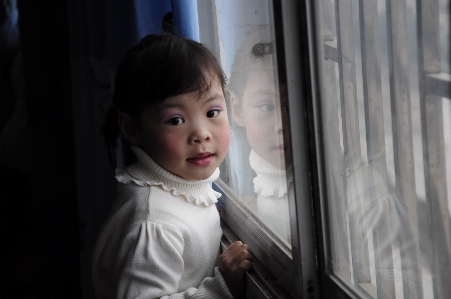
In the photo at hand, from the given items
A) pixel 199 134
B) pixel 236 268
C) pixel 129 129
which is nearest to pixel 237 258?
pixel 236 268

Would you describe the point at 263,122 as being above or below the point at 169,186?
above

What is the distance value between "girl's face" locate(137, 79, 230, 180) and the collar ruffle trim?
0.02 metres

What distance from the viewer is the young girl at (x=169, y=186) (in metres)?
0.94

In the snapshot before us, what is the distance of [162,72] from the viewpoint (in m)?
1.01

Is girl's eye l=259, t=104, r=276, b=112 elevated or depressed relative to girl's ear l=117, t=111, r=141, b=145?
elevated

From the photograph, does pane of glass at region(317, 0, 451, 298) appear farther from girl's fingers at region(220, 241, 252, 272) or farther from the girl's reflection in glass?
girl's fingers at region(220, 241, 252, 272)

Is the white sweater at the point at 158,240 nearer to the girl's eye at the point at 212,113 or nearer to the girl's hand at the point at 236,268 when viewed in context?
the girl's hand at the point at 236,268

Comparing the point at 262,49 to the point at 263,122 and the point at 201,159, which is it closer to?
the point at 263,122

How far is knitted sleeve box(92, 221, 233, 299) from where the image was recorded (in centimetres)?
92

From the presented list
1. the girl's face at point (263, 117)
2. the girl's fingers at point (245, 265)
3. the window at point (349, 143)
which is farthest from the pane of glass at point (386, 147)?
the girl's fingers at point (245, 265)

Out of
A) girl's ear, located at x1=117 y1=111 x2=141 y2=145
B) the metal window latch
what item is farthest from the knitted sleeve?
the metal window latch

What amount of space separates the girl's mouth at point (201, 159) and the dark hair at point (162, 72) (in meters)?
0.11

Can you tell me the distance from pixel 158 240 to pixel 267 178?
233mm

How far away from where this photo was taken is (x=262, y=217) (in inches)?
41.8
